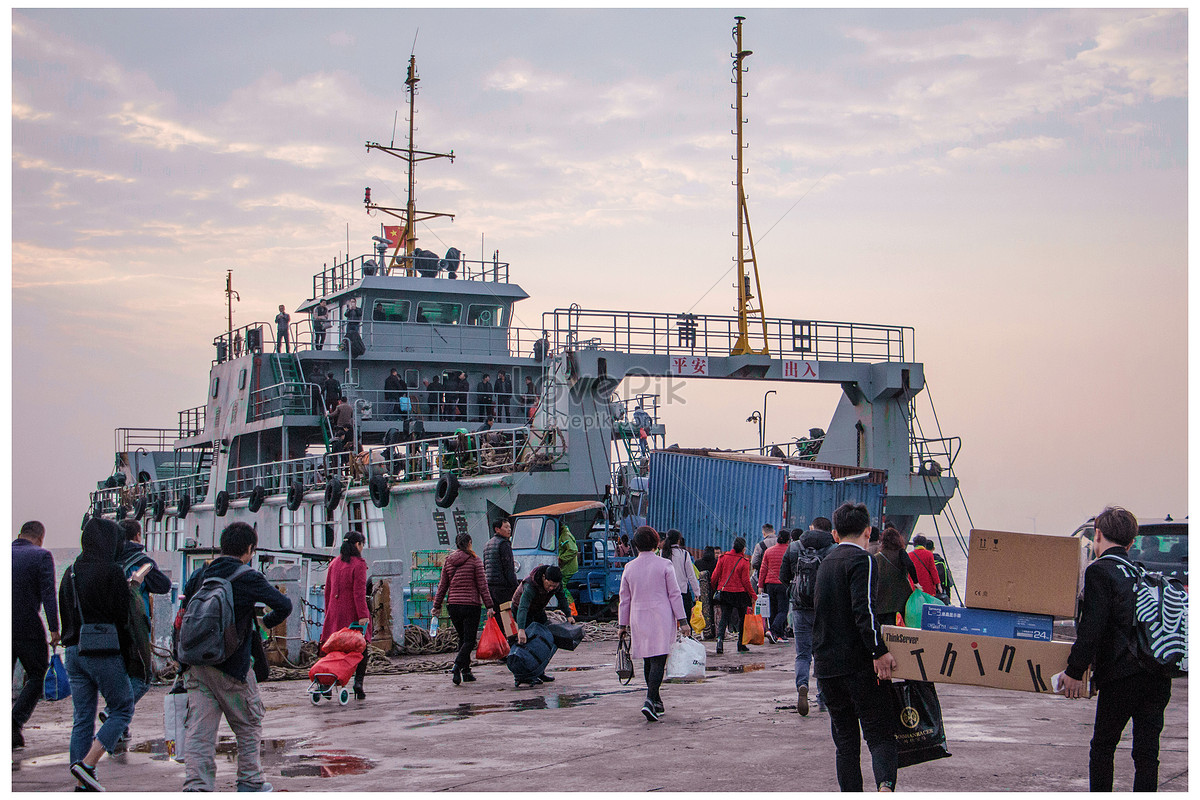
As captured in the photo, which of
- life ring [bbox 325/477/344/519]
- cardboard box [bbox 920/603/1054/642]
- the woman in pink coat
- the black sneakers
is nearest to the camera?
cardboard box [bbox 920/603/1054/642]

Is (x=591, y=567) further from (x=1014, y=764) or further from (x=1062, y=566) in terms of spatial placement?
(x=1062, y=566)

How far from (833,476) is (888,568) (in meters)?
14.4

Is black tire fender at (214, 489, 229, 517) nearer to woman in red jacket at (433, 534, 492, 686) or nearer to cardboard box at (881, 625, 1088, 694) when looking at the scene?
woman in red jacket at (433, 534, 492, 686)

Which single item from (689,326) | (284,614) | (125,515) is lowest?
(125,515)

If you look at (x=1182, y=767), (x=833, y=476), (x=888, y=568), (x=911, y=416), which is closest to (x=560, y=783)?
(x=888, y=568)

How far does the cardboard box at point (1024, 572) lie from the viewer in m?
5.73

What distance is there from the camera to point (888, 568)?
749cm

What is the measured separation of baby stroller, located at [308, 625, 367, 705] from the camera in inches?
397

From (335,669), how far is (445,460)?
13.0m

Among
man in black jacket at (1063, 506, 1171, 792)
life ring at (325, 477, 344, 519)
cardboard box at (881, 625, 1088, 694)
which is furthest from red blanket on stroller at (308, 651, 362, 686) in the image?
life ring at (325, 477, 344, 519)

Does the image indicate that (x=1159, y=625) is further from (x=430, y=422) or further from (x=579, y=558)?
(x=430, y=422)

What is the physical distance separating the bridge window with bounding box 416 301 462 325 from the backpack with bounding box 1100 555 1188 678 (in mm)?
26633

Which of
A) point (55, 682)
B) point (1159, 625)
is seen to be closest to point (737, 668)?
point (55, 682)

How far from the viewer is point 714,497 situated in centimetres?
2169
